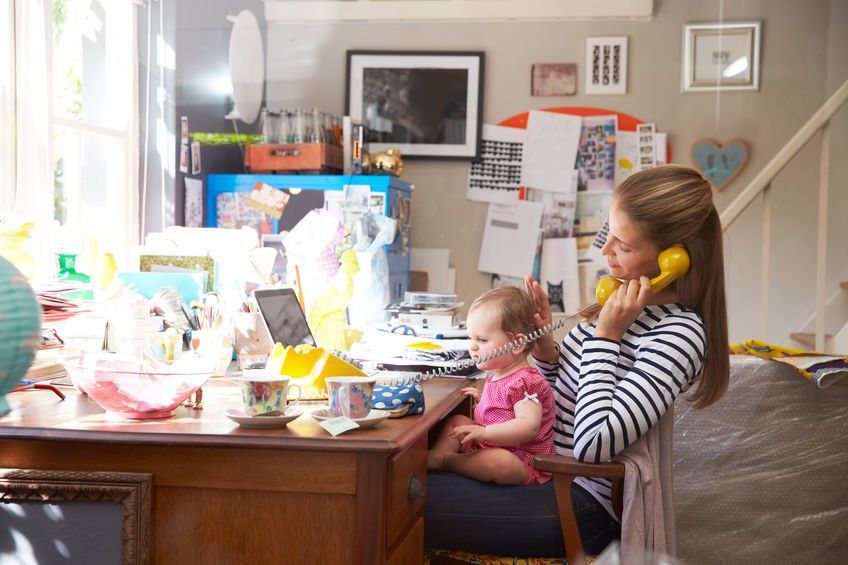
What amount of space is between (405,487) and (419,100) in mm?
2827

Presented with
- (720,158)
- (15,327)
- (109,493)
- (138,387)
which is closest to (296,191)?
(720,158)

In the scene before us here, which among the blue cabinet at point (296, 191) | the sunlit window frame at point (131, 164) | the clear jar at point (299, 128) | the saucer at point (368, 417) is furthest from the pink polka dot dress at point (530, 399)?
the clear jar at point (299, 128)

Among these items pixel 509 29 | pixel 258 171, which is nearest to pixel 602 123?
pixel 509 29

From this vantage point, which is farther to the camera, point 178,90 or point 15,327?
point 178,90

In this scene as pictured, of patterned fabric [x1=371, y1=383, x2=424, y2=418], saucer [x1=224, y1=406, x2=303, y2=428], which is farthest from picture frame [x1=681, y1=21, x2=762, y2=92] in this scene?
saucer [x1=224, y1=406, x2=303, y2=428]

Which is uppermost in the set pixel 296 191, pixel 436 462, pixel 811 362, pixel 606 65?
pixel 606 65

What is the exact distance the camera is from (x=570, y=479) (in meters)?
1.63

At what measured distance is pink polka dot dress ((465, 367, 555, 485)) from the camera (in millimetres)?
1847

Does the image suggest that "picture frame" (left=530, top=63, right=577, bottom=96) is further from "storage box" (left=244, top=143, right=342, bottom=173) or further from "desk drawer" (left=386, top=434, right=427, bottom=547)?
"desk drawer" (left=386, top=434, right=427, bottom=547)

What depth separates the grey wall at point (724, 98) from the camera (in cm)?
389

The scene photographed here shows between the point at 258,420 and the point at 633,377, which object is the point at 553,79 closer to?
the point at 633,377

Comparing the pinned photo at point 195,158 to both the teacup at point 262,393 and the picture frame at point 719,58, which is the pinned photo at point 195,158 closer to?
the teacup at point 262,393

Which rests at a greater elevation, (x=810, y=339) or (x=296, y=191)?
(x=296, y=191)

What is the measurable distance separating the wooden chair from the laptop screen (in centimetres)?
60
